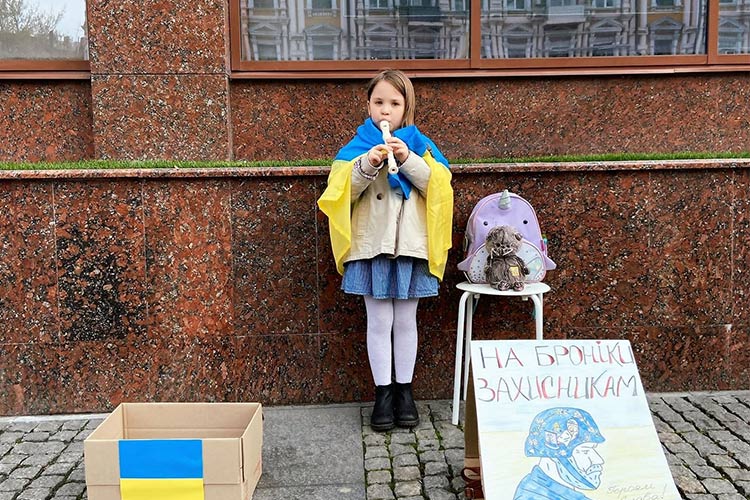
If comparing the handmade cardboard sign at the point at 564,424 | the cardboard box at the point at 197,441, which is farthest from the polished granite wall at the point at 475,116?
the handmade cardboard sign at the point at 564,424

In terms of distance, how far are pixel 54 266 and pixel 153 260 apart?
540 millimetres

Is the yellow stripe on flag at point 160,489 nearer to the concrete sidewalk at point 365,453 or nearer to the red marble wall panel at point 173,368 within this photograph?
the concrete sidewalk at point 365,453

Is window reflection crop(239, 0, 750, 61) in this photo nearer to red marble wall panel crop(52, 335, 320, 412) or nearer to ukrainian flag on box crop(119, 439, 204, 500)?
red marble wall panel crop(52, 335, 320, 412)

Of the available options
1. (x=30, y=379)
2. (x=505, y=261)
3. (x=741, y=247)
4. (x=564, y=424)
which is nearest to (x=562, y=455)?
(x=564, y=424)

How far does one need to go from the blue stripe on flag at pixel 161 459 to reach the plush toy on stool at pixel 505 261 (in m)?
1.59

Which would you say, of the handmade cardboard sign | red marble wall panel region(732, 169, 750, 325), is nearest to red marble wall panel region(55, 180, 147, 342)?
the handmade cardboard sign

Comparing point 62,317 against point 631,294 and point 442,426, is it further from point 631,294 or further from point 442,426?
point 631,294

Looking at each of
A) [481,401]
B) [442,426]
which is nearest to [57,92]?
[442,426]

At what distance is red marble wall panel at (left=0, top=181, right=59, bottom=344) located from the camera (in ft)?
12.2

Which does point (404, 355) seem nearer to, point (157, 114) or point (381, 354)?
point (381, 354)

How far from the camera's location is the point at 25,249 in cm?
371

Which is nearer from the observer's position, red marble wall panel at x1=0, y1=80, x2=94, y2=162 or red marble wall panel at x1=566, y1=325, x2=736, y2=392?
red marble wall panel at x1=566, y1=325, x2=736, y2=392

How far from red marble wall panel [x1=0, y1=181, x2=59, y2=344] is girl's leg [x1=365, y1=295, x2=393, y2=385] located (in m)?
1.79

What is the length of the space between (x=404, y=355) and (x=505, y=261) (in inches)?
28.5
